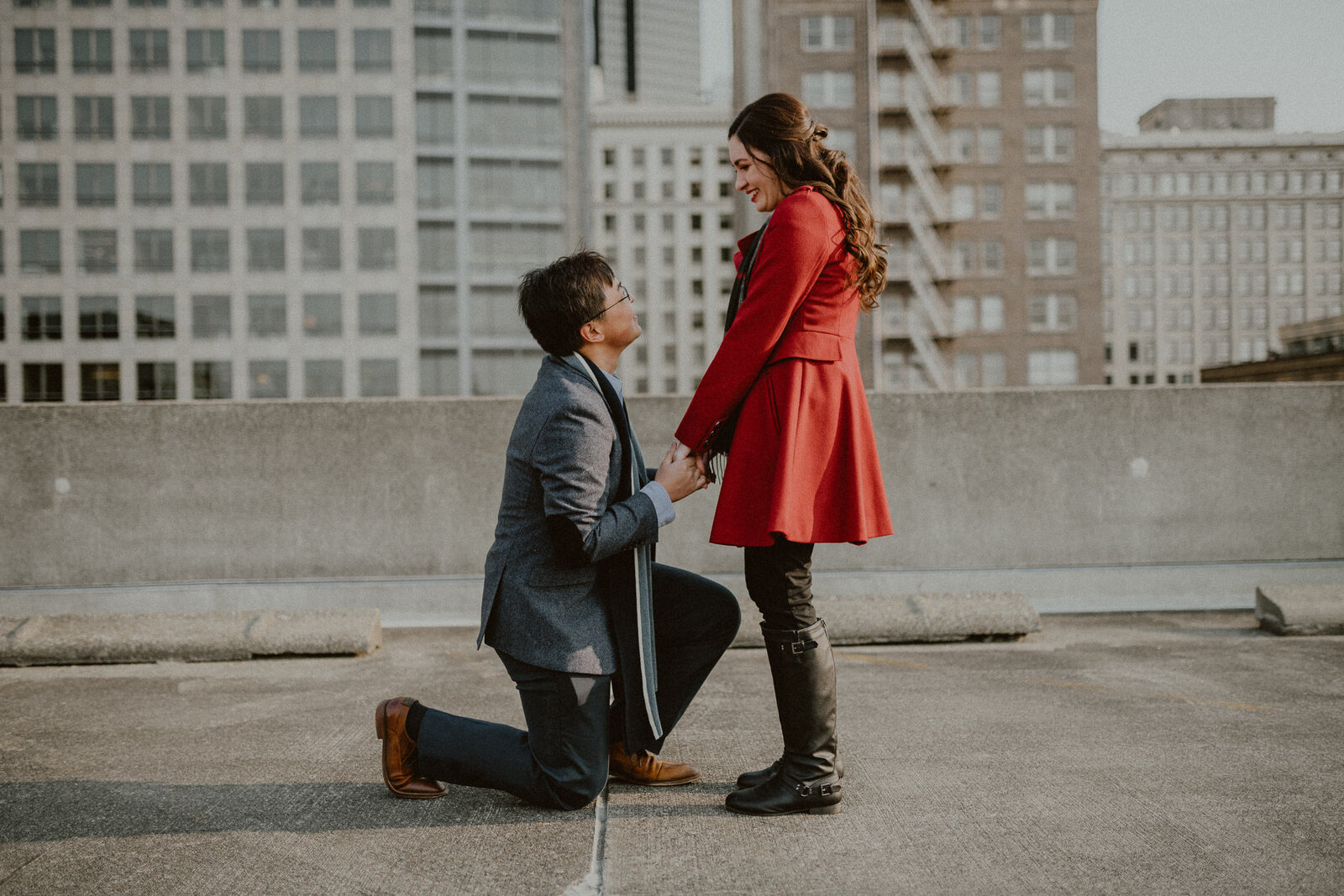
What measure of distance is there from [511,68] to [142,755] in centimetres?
7048

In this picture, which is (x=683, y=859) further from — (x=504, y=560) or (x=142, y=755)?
(x=142, y=755)

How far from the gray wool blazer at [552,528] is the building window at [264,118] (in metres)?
69.8

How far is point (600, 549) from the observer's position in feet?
9.32

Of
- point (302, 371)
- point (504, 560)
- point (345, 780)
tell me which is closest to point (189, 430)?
point (345, 780)

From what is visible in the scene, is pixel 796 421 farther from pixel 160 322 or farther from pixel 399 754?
pixel 160 322

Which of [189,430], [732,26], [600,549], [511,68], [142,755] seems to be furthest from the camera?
[732,26]

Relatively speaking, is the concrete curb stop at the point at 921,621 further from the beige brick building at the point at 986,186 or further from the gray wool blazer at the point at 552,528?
the beige brick building at the point at 986,186

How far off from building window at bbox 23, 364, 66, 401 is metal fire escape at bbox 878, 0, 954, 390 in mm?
53105

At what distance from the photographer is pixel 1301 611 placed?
5.46 m

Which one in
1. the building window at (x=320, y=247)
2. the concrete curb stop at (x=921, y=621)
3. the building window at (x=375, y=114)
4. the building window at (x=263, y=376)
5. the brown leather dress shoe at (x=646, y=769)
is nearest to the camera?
the brown leather dress shoe at (x=646, y=769)

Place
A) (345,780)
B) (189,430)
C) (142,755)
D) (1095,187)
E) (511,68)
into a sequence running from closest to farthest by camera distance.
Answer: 1. (345,780)
2. (142,755)
3. (189,430)
4. (1095,187)
5. (511,68)

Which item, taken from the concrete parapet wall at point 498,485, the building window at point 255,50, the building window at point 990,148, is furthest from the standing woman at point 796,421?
the building window at point 255,50

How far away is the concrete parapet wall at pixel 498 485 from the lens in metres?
6.11

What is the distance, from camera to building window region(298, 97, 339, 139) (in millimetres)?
64688
